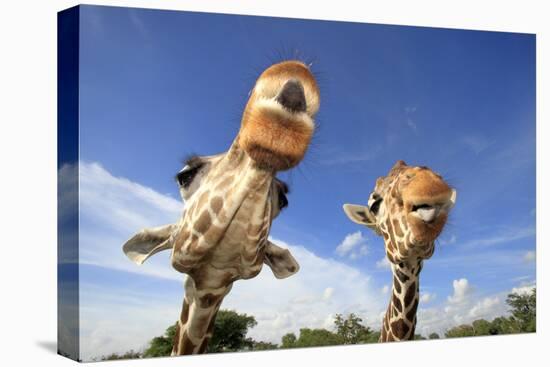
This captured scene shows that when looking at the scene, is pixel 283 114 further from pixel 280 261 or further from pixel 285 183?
pixel 280 261

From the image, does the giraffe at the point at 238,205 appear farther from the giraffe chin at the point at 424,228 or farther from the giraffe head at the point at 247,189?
the giraffe chin at the point at 424,228

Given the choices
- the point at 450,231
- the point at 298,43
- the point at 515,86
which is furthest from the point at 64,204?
the point at 515,86

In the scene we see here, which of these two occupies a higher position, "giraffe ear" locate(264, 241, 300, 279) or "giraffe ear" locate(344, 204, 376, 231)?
"giraffe ear" locate(344, 204, 376, 231)

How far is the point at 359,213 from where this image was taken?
7984 millimetres

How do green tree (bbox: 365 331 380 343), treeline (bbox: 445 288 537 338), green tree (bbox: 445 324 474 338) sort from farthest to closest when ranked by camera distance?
treeline (bbox: 445 288 537 338)
green tree (bbox: 445 324 474 338)
green tree (bbox: 365 331 380 343)

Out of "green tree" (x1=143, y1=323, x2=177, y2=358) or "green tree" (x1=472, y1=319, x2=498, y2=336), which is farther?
"green tree" (x1=472, y1=319, x2=498, y2=336)

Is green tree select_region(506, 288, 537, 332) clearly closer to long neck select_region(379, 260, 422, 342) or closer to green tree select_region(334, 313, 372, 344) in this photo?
long neck select_region(379, 260, 422, 342)

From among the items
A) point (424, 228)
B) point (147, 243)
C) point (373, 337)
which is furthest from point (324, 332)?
point (147, 243)

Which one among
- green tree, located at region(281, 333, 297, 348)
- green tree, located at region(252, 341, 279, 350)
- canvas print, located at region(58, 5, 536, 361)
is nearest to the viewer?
canvas print, located at region(58, 5, 536, 361)

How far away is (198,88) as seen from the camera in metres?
7.30

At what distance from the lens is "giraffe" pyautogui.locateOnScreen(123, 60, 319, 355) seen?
5.78m

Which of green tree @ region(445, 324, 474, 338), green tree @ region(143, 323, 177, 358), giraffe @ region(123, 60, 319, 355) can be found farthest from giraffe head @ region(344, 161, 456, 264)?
green tree @ region(143, 323, 177, 358)

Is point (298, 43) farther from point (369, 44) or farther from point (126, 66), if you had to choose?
point (126, 66)

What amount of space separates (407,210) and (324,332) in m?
1.52
